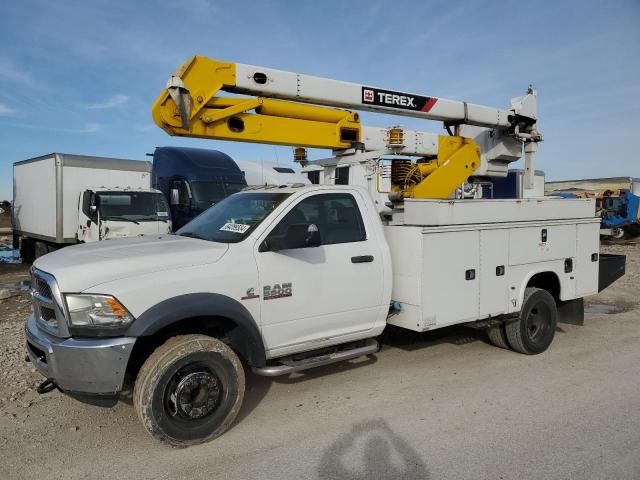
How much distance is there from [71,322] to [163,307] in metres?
0.62

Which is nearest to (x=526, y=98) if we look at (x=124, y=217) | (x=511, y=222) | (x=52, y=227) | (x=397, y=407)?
(x=511, y=222)

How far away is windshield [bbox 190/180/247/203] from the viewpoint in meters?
14.2

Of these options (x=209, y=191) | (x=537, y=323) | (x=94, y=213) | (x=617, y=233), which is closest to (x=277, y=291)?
(x=537, y=323)

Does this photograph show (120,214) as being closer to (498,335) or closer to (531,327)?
(498,335)

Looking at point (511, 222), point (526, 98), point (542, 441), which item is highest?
point (526, 98)

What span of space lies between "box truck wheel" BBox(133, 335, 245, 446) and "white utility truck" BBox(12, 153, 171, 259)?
8.51m

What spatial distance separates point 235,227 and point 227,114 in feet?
5.14

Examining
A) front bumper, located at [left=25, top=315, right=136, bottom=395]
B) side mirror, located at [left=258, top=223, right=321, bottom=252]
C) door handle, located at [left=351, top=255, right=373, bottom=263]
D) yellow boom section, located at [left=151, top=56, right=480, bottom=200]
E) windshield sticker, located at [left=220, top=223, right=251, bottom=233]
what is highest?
yellow boom section, located at [left=151, top=56, right=480, bottom=200]

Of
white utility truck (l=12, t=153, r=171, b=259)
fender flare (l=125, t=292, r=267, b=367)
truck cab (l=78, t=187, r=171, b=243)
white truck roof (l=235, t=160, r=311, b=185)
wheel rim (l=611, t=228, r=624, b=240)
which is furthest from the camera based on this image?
wheel rim (l=611, t=228, r=624, b=240)

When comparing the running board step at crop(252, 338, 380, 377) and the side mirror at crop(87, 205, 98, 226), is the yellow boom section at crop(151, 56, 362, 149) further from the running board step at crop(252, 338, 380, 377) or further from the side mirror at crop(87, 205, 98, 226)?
the side mirror at crop(87, 205, 98, 226)

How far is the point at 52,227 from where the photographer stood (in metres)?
12.6

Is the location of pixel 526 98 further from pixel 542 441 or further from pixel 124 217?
pixel 124 217

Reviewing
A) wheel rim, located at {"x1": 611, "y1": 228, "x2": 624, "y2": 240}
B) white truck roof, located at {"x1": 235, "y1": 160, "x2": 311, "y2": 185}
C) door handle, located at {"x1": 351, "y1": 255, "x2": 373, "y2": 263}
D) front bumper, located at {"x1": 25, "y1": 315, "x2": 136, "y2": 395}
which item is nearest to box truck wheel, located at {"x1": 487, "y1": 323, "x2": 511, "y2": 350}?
door handle, located at {"x1": 351, "y1": 255, "x2": 373, "y2": 263}

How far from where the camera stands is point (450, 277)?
507 centimetres
